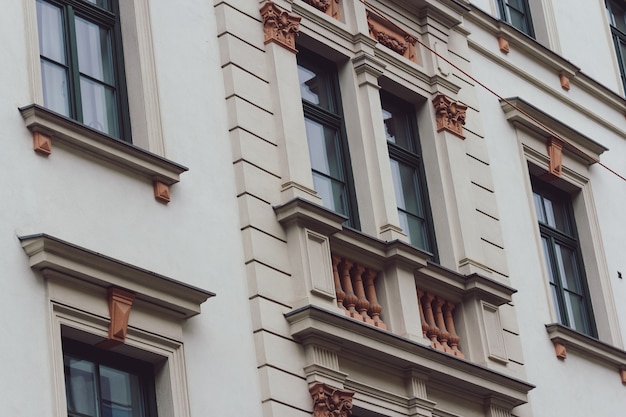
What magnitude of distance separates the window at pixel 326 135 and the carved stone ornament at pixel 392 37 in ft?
2.94

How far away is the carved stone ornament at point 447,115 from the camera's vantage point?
17.2 metres

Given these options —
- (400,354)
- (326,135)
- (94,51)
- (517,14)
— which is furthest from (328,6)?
(517,14)

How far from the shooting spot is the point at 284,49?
15.5 meters

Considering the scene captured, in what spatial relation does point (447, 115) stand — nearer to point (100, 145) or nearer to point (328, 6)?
point (328, 6)

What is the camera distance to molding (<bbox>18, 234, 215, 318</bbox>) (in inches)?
474

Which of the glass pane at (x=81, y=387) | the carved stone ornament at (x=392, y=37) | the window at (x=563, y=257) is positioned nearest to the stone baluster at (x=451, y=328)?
the window at (x=563, y=257)

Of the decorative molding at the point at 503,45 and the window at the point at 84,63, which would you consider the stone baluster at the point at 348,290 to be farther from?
the decorative molding at the point at 503,45

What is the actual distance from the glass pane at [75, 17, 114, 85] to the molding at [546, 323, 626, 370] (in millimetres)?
5938

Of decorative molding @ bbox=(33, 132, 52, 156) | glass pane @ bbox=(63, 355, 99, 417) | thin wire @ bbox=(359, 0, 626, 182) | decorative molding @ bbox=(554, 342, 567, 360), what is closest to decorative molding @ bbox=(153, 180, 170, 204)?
decorative molding @ bbox=(33, 132, 52, 156)

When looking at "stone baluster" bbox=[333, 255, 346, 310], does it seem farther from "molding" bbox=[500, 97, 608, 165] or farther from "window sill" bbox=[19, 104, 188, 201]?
"molding" bbox=[500, 97, 608, 165]

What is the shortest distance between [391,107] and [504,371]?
3138 millimetres

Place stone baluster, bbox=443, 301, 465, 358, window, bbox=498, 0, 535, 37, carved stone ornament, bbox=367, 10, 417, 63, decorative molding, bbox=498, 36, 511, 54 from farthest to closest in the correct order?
window, bbox=498, 0, 535, 37, decorative molding, bbox=498, 36, 511, 54, carved stone ornament, bbox=367, 10, 417, 63, stone baluster, bbox=443, 301, 465, 358

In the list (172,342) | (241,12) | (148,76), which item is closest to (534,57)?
(241,12)

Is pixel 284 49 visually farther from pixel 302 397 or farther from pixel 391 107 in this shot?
pixel 302 397
